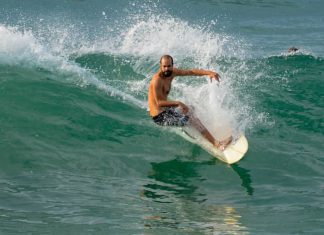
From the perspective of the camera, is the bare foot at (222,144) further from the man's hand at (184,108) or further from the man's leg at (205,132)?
the man's hand at (184,108)

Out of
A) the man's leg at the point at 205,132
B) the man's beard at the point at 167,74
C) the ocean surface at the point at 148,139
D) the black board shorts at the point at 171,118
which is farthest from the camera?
the man's leg at the point at 205,132

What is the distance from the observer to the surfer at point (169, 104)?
32.4ft

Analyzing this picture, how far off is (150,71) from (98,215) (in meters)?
7.02

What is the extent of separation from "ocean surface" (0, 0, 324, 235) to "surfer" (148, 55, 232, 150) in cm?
56

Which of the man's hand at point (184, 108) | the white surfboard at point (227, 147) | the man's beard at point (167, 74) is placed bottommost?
the white surfboard at point (227, 147)

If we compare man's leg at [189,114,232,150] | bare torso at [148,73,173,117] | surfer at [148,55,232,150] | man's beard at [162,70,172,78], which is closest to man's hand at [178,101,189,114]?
surfer at [148,55,232,150]

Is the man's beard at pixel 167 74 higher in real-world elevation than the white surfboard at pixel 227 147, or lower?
higher

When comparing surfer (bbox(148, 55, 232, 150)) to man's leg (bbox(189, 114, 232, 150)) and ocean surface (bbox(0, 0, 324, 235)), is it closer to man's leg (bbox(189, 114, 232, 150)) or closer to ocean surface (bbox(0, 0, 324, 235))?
man's leg (bbox(189, 114, 232, 150))

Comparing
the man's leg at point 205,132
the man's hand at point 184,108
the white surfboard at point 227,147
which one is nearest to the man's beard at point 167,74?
the man's hand at point 184,108

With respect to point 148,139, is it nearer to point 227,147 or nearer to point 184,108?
point 184,108

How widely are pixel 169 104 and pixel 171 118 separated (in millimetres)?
329

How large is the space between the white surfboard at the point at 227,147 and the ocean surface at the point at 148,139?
12 cm

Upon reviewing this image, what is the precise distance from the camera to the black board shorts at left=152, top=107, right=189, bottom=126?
33.1ft

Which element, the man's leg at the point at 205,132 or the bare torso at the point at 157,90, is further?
the man's leg at the point at 205,132
